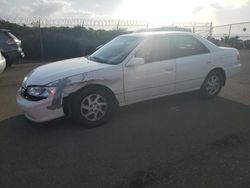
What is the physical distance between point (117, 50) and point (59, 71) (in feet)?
4.30

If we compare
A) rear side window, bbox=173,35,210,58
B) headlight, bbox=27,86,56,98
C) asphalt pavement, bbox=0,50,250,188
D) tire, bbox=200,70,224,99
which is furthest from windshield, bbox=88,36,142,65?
tire, bbox=200,70,224,99

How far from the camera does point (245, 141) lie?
4945 mm

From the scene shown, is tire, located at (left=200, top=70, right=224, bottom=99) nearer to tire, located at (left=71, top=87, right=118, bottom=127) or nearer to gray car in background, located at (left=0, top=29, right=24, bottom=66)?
tire, located at (left=71, top=87, right=118, bottom=127)

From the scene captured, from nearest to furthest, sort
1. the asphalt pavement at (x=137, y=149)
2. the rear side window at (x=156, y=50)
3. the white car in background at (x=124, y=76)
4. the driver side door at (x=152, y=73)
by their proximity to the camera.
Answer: the asphalt pavement at (x=137, y=149), the white car in background at (x=124, y=76), the driver side door at (x=152, y=73), the rear side window at (x=156, y=50)

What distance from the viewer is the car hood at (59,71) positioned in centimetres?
552

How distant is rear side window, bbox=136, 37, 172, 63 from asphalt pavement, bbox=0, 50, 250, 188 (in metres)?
1.05

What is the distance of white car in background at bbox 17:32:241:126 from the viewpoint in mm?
5438

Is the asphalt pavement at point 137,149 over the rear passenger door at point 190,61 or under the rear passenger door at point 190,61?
under

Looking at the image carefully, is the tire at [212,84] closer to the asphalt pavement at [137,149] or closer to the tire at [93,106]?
the asphalt pavement at [137,149]

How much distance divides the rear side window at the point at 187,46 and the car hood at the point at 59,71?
5.57 feet

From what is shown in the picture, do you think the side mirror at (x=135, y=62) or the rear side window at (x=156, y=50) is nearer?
the side mirror at (x=135, y=62)

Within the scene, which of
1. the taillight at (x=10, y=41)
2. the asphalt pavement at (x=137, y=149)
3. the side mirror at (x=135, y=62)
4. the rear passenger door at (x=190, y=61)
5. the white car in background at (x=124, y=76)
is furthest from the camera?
the taillight at (x=10, y=41)

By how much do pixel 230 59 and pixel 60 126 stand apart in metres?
4.22

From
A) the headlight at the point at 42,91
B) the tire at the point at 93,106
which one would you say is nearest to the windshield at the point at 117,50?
the tire at the point at 93,106
